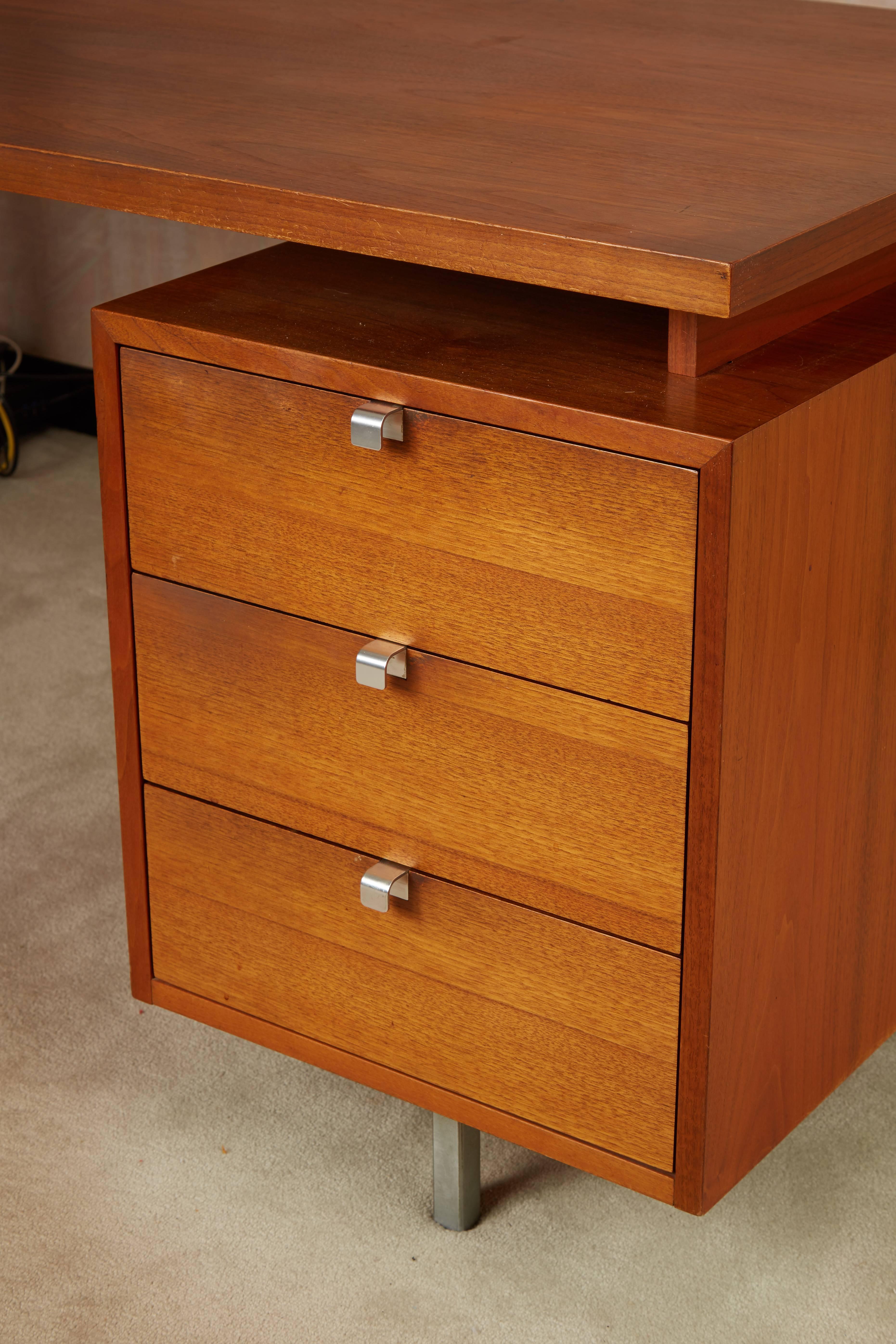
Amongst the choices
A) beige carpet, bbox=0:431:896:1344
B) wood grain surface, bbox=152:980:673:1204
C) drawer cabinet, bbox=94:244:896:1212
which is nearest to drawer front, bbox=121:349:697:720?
drawer cabinet, bbox=94:244:896:1212

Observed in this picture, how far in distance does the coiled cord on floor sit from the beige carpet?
4.52 ft

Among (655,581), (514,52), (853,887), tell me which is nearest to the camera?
(655,581)

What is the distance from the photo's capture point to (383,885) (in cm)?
116

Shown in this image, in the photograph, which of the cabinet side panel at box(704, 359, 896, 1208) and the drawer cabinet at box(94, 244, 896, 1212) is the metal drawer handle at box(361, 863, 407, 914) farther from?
the cabinet side panel at box(704, 359, 896, 1208)

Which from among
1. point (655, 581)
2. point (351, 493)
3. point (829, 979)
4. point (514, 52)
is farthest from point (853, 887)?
point (514, 52)

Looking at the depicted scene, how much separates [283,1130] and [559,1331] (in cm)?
33

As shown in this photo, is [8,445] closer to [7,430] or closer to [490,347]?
[7,430]

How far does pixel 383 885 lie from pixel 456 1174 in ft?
0.97

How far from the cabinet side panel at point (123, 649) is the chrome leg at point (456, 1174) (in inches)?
10.7

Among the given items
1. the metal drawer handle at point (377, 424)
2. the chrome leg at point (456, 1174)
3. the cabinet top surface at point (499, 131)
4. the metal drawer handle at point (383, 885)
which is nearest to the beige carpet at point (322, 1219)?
the chrome leg at point (456, 1174)

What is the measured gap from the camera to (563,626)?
1.02 metres

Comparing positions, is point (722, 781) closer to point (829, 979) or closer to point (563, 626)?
point (563, 626)

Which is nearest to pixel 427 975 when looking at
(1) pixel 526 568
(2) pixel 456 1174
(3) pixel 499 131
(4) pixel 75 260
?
(2) pixel 456 1174

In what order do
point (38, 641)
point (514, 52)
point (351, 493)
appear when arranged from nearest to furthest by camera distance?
1. point (351, 493)
2. point (514, 52)
3. point (38, 641)
